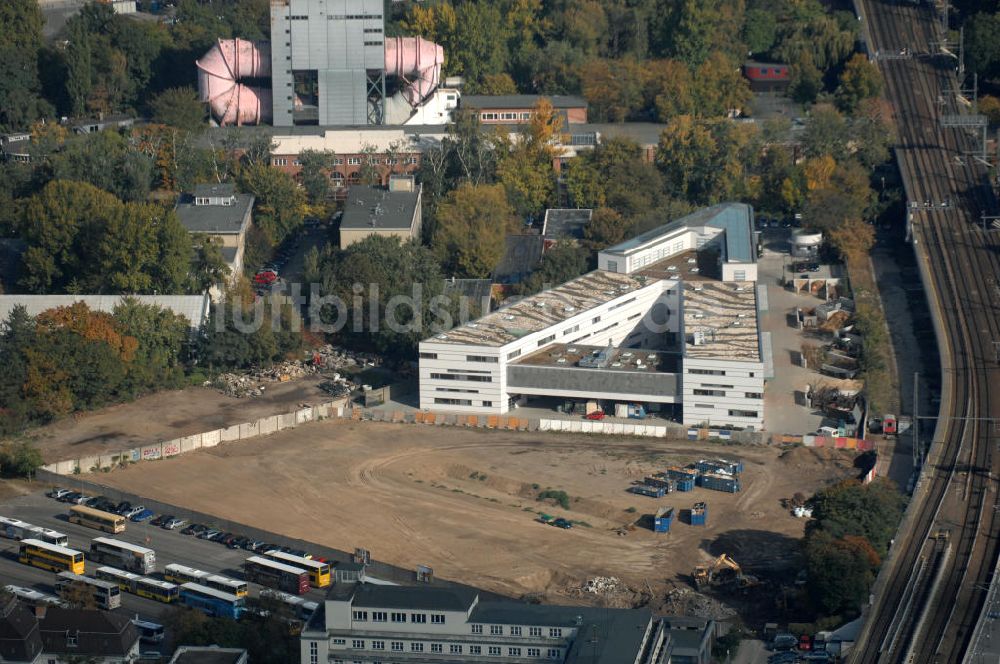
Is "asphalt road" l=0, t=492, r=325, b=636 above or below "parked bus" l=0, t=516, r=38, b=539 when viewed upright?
below

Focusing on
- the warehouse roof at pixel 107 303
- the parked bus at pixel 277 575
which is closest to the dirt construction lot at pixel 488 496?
the parked bus at pixel 277 575

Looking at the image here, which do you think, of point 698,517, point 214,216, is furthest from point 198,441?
point 698,517

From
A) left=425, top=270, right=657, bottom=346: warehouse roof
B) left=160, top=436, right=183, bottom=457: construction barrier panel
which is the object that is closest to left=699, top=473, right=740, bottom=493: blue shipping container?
left=425, top=270, right=657, bottom=346: warehouse roof

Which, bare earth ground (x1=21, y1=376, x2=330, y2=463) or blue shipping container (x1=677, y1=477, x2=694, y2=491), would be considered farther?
bare earth ground (x1=21, y1=376, x2=330, y2=463)

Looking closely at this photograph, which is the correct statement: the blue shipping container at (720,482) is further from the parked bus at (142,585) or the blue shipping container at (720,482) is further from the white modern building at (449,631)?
the parked bus at (142,585)

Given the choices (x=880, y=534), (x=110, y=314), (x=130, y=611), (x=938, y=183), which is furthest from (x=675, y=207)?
(x=130, y=611)

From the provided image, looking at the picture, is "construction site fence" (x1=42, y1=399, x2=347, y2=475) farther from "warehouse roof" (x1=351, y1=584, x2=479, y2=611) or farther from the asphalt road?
"warehouse roof" (x1=351, y1=584, x2=479, y2=611)

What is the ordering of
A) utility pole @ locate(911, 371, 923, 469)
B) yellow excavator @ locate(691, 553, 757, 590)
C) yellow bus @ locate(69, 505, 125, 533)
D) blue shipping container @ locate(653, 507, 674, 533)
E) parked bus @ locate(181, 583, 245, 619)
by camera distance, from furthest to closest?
utility pole @ locate(911, 371, 923, 469)
blue shipping container @ locate(653, 507, 674, 533)
yellow bus @ locate(69, 505, 125, 533)
yellow excavator @ locate(691, 553, 757, 590)
parked bus @ locate(181, 583, 245, 619)
